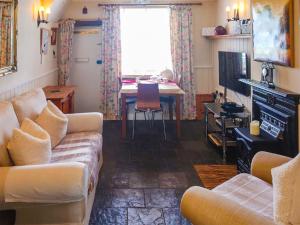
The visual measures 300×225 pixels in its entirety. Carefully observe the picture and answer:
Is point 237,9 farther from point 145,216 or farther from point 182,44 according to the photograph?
point 145,216

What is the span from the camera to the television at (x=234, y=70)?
459 centimetres

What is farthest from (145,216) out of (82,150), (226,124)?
(226,124)

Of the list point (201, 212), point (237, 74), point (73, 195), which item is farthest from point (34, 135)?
point (237, 74)

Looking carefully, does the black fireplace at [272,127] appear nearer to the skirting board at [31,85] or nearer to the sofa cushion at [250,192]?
the sofa cushion at [250,192]

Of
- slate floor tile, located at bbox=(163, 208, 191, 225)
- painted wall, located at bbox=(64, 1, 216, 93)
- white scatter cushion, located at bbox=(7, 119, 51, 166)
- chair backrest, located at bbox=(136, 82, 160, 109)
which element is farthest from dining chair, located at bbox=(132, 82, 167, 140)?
white scatter cushion, located at bbox=(7, 119, 51, 166)

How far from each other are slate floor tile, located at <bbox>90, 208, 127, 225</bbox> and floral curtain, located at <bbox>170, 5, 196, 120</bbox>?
3.91 meters

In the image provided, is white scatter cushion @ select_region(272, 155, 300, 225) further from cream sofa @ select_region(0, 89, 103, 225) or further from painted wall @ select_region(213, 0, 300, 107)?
painted wall @ select_region(213, 0, 300, 107)

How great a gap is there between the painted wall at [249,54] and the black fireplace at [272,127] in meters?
0.11

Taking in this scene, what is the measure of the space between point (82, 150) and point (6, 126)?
73 cm

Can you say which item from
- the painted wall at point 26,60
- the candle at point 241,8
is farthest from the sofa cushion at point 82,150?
the candle at point 241,8

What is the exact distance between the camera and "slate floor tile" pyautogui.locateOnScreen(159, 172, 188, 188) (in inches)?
142

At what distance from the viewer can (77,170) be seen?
2.31 meters

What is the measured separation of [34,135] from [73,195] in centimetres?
77

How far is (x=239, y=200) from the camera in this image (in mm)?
2281
